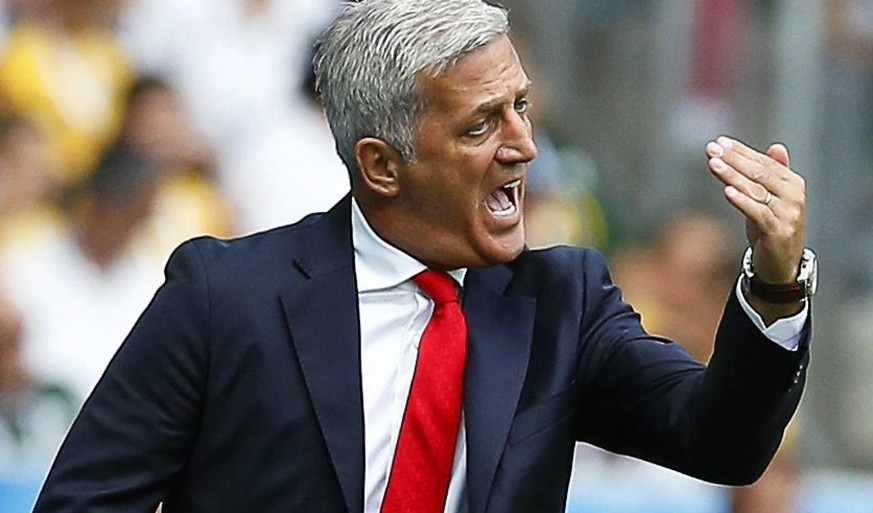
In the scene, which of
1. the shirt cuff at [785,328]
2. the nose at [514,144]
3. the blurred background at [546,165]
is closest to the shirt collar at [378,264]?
the nose at [514,144]

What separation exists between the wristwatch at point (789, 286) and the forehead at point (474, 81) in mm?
438

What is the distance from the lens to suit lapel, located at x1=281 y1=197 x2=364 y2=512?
2980mm

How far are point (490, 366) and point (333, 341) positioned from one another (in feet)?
0.78

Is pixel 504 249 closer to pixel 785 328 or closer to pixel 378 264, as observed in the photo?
pixel 378 264

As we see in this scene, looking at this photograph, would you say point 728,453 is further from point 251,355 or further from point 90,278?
point 90,278

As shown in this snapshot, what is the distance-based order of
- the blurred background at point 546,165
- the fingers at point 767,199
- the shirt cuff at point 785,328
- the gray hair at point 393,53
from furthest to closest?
the blurred background at point 546,165 < the gray hair at point 393,53 < the shirt cuff at point 785,328 < the fingers at point 767,199

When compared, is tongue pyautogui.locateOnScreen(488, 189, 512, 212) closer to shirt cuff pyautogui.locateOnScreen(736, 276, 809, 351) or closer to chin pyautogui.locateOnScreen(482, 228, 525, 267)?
chin pyautogui.locateOnScreen(482, 228, 525, 267)

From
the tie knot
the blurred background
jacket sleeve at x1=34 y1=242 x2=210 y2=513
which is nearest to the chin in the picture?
the tie knot

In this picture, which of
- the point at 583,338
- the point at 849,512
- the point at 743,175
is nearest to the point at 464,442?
the point at 583,338

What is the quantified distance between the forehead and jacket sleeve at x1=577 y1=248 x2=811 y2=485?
0.35 meters

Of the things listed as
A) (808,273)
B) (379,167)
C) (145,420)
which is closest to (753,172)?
(808,273)

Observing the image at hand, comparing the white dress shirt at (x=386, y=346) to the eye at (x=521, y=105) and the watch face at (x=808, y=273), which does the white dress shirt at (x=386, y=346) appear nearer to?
the eye at (x=521, y=105)

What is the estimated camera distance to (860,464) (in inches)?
272

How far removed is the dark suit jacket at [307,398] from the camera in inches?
118
